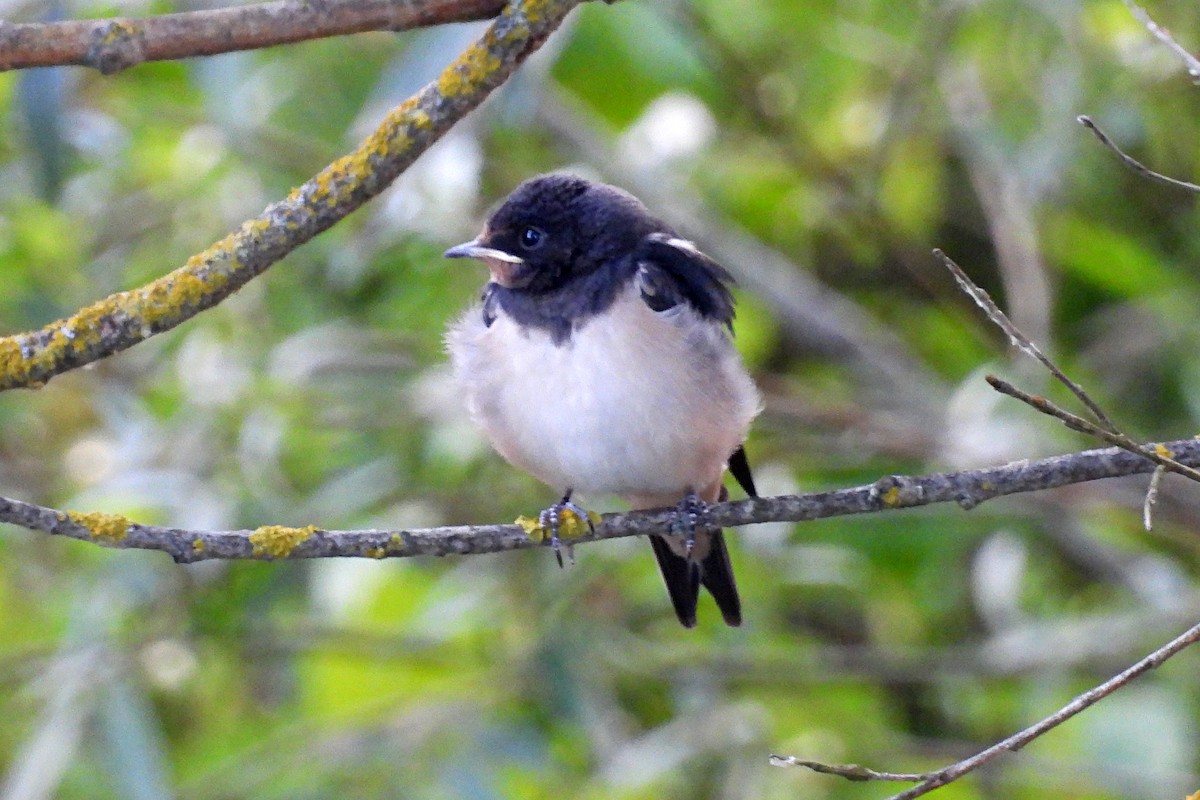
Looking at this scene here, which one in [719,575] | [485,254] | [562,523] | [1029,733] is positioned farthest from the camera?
[719,575]

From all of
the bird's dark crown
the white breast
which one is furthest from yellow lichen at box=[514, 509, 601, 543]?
the bird's dark crown

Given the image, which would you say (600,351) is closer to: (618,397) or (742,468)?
(618,397)

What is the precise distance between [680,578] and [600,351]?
74 centimetres

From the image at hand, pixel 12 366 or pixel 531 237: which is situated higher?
pixel 12 366

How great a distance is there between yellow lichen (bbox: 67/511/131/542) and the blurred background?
58.8 inches

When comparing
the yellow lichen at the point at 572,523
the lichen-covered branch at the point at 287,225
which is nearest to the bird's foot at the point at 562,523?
the yellow lichen at the point at 572,523

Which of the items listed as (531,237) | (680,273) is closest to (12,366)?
(531,237)

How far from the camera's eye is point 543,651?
150 inches

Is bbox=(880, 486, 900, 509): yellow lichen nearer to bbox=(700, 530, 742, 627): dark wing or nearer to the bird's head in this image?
the bird's head

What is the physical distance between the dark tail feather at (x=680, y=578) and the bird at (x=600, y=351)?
0.16m

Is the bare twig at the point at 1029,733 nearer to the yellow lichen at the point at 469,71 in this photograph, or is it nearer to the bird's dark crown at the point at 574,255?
the yellow lichen at the point at 469,71

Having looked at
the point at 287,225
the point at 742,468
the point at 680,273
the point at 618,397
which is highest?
the point at 287,225

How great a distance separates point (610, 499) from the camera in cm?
386

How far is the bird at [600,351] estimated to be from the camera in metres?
2.85
